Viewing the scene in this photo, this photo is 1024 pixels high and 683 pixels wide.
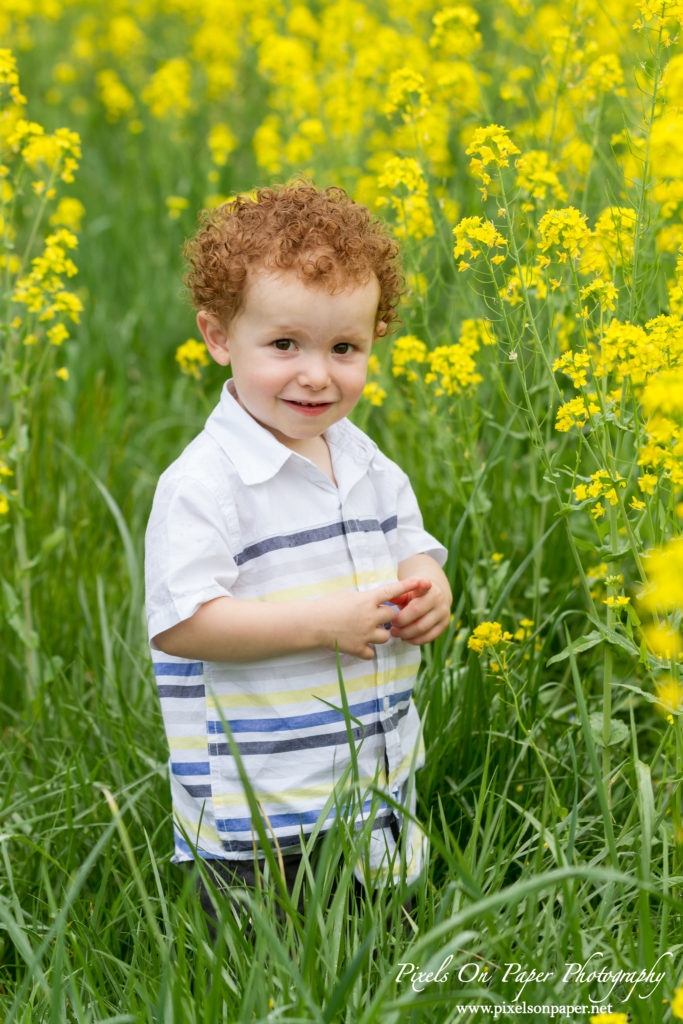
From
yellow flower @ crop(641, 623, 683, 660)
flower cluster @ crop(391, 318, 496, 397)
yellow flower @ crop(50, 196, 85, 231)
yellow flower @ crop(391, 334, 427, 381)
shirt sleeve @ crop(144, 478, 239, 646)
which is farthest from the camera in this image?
yellow flower @ crop(50, 196, 85, 231)

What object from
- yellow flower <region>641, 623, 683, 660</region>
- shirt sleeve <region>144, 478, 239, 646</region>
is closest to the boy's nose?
shirt sleeve <region>144, 478, 239, 646</region>

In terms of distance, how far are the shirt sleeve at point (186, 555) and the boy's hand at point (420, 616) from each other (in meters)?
0.31

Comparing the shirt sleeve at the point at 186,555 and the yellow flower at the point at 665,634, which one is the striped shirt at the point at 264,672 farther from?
the yellow flower at the point at 665,634

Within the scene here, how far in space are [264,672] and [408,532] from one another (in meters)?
0.45

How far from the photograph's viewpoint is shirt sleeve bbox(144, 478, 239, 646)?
5.79ft

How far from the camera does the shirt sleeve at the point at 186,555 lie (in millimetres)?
1765

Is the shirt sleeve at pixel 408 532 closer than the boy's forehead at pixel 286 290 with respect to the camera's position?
No

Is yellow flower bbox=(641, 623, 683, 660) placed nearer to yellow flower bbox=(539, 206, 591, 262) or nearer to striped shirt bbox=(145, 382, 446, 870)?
striped shirt bbox=(145, 382, 446, 870)

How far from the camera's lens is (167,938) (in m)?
1.89

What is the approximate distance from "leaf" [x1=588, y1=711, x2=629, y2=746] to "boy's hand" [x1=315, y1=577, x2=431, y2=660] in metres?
0.52

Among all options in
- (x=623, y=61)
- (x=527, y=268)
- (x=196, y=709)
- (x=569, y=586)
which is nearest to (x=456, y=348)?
(x=527, y=268)

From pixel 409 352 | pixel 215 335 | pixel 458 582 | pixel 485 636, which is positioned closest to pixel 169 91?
pixel 409 352

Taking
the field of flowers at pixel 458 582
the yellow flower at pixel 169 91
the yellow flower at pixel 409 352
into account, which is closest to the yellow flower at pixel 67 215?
the field of flowers at pixel 458 582

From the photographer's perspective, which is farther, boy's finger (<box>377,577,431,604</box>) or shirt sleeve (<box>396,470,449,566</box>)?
shirt sleeve (<box>396,470,449,566</box>)
